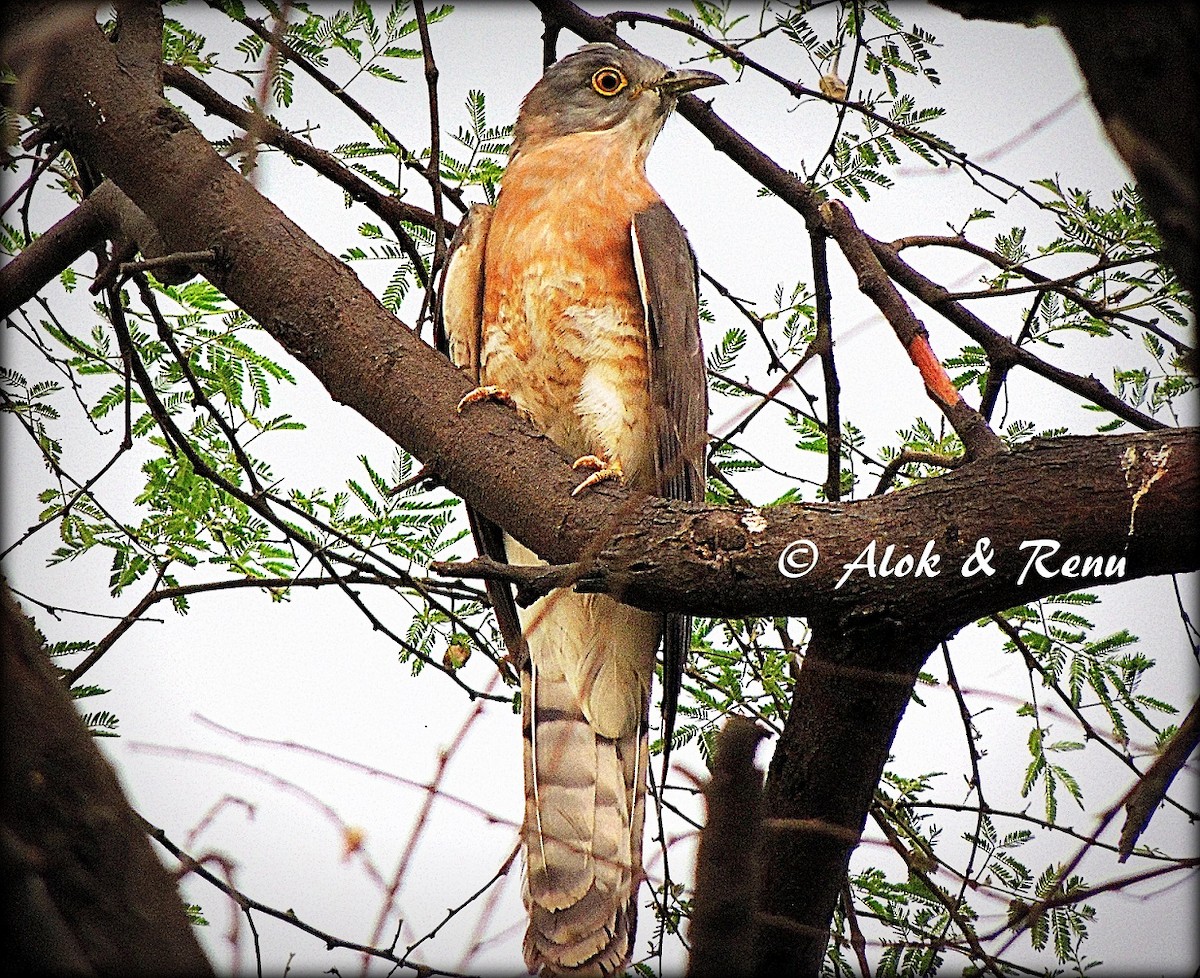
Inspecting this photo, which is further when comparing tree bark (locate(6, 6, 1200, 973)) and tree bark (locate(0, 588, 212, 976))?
tree bark (locate(6, 6, 1200, 973))

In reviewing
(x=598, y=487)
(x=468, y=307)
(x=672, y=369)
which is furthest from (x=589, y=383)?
(x=598, y=487)

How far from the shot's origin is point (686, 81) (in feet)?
12.7

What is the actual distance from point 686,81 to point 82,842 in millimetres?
3331

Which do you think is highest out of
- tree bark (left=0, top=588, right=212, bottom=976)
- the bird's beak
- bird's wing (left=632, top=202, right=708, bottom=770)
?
the bird's beak

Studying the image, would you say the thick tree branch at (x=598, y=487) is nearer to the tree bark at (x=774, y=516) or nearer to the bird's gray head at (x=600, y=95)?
the tree bark at (x=774, y=516)

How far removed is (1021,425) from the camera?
3.74 metres

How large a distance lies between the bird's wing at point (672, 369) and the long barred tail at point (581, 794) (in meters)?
0.25

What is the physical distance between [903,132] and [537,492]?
66.5 inches

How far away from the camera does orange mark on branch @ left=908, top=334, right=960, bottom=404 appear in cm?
258

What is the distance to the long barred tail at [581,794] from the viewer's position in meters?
3.03

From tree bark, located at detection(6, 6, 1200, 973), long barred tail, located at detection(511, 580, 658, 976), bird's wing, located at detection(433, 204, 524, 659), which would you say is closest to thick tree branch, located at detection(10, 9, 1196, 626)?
tree bark, located at detection(6, 6, 1200, 973)

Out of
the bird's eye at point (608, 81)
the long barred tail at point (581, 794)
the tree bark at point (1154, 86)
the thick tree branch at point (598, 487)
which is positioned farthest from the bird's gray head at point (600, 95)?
the tree bark at point (1154, 86)

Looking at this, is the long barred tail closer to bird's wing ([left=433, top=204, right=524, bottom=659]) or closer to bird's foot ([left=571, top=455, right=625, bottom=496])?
bird's wing ([left=433, top=204, right=524, bottom=659])

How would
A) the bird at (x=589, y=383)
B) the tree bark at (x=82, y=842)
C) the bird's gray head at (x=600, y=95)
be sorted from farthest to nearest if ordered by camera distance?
the bird's gray head at (x=600, y=95) < the bird at (x=589, y=383) < the tree bark at (x=82, y=842)
